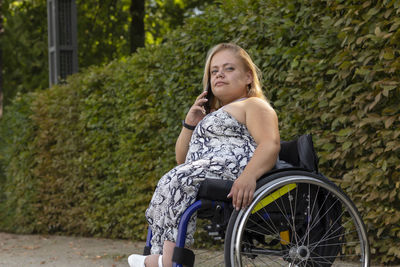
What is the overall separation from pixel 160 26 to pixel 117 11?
5.46ft

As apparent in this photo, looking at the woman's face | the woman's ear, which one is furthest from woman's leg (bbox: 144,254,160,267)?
the woman's ear

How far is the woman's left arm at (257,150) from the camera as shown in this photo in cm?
286

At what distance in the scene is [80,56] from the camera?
15.9 metres

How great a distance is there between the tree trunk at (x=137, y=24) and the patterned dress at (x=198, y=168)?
11064 mm

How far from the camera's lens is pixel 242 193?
112 inches

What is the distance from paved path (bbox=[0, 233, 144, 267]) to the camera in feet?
18.3

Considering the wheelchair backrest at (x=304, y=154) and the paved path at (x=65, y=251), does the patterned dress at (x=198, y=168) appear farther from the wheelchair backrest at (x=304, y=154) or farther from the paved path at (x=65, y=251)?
the paved path at (x=65, y=251)

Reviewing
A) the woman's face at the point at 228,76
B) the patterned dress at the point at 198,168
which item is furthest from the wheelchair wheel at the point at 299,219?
the woman's face at the point at 228,76

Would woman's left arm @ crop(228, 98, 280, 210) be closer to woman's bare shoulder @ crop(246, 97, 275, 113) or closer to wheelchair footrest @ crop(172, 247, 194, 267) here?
woman's bare shoulder @ crop(246, 97, 275, 113)

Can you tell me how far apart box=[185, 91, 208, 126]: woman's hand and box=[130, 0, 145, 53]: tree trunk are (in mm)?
10787

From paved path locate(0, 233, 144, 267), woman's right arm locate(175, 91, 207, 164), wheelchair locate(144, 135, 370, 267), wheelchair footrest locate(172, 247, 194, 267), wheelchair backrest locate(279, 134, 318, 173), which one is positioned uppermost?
woman's right arm locate(175, 91, 207, 164)

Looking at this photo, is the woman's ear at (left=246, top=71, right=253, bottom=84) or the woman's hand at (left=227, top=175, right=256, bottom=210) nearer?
the woman's hand at (left=227, top=175, right=256, bottom=210)

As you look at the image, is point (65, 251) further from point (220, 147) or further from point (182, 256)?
point (182, 256)

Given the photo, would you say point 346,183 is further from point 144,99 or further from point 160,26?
point 160,26
